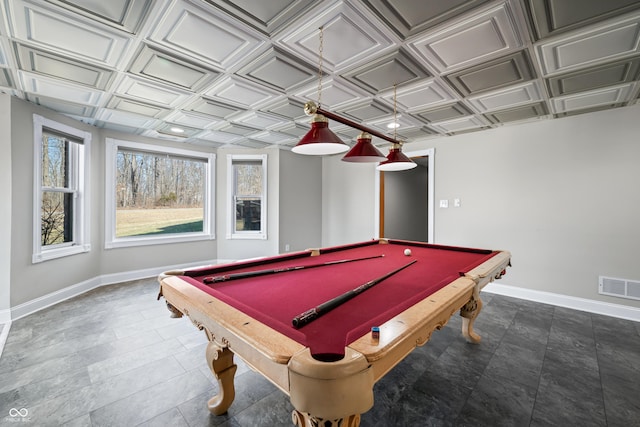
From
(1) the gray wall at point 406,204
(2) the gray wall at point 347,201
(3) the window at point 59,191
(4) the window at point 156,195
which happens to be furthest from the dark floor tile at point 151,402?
(1) the gray wall at point 406,204

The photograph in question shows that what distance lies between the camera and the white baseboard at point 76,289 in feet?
9.41

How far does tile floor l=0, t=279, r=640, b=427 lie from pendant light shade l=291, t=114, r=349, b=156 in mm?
1649

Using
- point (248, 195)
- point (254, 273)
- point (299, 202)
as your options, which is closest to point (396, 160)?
point (254, 273)

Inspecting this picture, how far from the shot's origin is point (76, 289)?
3572 mm

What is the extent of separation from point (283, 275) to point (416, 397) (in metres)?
1.16

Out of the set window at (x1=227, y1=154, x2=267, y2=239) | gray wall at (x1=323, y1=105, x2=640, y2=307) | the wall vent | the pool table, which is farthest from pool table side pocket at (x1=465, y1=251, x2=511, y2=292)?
window at (x1=227, y1=154, x2=267, y2=239)

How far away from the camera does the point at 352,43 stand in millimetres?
1862

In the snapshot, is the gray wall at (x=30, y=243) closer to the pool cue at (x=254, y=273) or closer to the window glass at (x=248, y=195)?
the window glass at (x=248, y=195)

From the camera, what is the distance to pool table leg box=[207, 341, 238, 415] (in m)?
1.52

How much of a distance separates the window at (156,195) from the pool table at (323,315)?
11.0ft

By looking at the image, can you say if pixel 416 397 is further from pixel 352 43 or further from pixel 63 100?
pixel 63 100

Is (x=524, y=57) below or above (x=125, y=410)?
above

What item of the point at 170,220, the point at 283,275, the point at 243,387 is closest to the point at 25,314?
the point at 170,220

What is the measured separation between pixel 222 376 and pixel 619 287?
4195 mm
